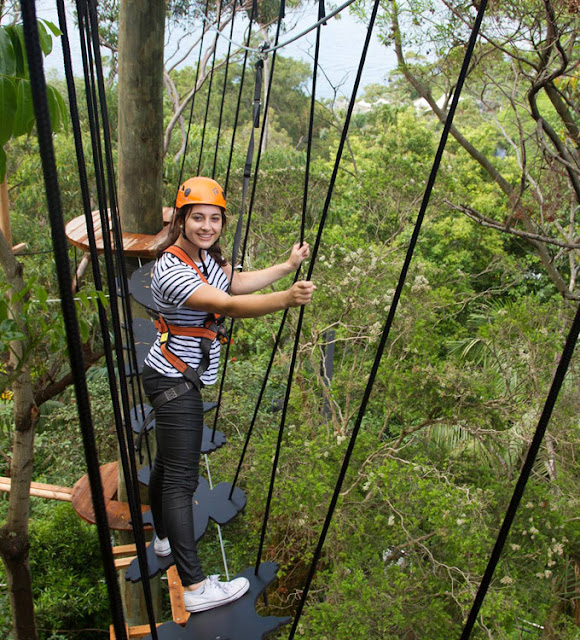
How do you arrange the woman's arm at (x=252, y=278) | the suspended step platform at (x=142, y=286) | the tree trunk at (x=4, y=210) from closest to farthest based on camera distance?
1. the woman's arm at (x=252, y=278)
2. the suspended step platform at (x=142, y=286)
3. the tree trunk at (x=4, y=210)

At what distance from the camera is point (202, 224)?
1.53m

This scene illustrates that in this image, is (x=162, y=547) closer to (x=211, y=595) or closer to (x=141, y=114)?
(x=211, y=595)

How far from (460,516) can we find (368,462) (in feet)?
2.67

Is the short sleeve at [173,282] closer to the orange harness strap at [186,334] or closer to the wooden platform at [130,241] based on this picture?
the orange harness strap at [186,334]

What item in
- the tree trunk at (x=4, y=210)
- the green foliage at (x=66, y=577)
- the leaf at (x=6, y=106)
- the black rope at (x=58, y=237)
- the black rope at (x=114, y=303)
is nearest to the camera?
the black rope at (x=58, y=237)

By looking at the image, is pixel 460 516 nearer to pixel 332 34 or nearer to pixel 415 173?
pixel 415 173

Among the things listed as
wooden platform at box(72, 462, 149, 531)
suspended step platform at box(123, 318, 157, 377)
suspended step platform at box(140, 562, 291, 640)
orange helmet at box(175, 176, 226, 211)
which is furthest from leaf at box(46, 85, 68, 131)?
wooden platform at box(72, 462, 149, 531)

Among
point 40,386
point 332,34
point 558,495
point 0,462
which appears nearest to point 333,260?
point 558,495

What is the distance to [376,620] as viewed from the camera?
3529mm

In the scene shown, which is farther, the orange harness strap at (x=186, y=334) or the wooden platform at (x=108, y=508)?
the wooden platform at (x=108, y=508)

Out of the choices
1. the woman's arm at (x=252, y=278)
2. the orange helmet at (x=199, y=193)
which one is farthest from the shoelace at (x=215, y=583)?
the orange helmet at (x=199, y=193)

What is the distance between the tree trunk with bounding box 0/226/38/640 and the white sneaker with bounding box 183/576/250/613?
113 cm

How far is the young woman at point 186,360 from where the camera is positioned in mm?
1461

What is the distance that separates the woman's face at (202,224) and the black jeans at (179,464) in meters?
0.32
